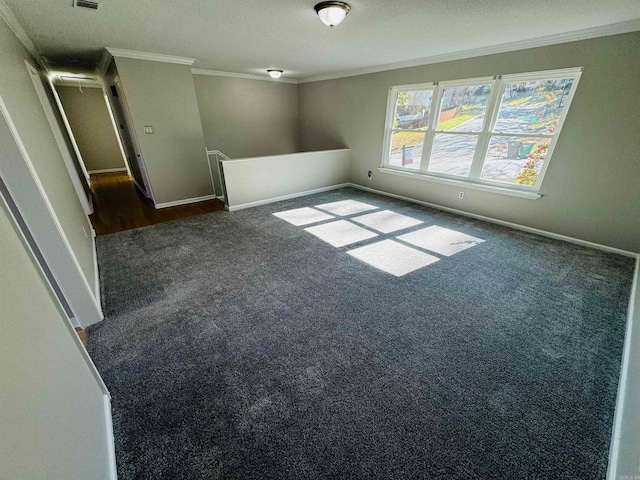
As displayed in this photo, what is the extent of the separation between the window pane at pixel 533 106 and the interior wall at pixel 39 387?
15.5 ft

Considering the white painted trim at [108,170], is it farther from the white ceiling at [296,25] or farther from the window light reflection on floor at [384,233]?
the window light reflection on floor at [384,233]

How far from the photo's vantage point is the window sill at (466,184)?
3516 mm

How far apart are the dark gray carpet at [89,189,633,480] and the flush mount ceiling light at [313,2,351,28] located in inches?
87.8

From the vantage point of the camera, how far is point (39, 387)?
73cm

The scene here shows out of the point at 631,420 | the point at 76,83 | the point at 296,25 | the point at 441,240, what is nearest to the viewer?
the point at 631,420

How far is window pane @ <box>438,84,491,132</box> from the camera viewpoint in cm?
369

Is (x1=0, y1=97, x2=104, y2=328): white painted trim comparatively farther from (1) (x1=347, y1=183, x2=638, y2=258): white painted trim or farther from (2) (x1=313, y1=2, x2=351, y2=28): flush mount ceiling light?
(1) (x1=347, y1=183, x2=638, y2=258): white painted trim

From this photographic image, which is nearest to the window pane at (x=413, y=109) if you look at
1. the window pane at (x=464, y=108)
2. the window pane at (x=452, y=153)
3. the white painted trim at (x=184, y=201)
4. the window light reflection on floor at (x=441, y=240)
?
the window pane at (x=464, y=108)

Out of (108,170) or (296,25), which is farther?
(108,170)

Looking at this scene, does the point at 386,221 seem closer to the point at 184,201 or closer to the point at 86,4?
the point at 184,201

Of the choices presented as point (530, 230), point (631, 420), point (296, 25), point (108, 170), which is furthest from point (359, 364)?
point (108, 170)

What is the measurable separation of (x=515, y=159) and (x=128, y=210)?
617cm

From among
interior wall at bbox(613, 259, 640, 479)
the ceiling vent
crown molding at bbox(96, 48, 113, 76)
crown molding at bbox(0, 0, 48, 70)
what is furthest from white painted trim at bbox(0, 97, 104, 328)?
interior wall at bbox(613, 259, 640, 479)

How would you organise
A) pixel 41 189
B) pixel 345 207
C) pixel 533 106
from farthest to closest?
pixel 345 207, pixel 533 106, pixel 41 189
